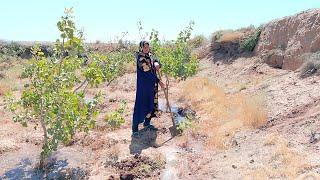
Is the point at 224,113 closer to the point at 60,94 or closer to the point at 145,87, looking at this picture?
the point at 145,87

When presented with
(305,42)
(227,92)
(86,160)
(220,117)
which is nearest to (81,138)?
(86,160)

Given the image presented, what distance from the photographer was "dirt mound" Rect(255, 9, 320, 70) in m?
12.8

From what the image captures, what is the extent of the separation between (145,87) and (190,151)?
158cm

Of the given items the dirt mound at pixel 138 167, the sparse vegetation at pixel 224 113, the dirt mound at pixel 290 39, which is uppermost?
the dirt mound at pixel 290 39

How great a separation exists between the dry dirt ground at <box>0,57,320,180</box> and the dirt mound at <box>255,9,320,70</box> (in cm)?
318

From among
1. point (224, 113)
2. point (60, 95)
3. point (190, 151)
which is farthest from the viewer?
point (224, 113)

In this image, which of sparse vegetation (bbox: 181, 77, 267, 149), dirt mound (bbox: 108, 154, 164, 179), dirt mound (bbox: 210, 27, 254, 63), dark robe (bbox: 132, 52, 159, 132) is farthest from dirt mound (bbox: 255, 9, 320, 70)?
dirt mound (bbox: 108, 154, 164, 179)

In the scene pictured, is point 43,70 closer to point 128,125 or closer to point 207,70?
point 128,125

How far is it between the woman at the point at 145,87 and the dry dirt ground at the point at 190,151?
1.15ft

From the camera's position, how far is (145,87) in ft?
28.0

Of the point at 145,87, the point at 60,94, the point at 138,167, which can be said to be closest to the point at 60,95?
the point at 60,94

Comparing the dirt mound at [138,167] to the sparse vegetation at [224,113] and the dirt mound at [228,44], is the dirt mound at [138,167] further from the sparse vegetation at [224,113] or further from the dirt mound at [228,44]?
the dirt mound at [228,44]

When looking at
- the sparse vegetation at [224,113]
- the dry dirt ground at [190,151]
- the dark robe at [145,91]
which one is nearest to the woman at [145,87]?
the dark robe at [145,91]

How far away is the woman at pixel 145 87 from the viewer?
833cm
